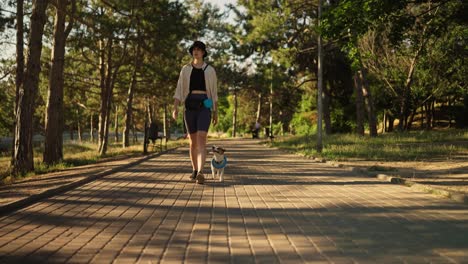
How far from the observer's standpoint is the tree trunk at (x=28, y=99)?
12305 millimetres

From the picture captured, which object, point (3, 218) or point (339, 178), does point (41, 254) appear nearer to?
point (3, 218)

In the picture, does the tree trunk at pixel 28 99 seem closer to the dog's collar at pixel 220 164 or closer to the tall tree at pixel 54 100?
the tall tree at pixel 54 100

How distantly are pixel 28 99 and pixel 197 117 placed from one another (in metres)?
5.78

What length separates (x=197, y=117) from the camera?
905 centimetres

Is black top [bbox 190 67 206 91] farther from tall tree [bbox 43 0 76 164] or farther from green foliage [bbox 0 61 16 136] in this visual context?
green foliage [bbox 0 61 16 136]

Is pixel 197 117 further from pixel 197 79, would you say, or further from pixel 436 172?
pixel 436 172

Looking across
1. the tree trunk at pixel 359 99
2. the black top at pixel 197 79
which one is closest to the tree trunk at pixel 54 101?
the black top at pixel 197 79

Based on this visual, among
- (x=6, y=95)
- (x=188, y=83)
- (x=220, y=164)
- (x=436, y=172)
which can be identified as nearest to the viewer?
(x=188, y=83)

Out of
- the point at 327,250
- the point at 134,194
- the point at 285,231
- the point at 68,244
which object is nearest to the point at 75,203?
the point at 134,194

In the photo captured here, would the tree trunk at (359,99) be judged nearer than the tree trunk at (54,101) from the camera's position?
No

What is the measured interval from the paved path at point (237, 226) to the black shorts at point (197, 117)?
3.95 ft

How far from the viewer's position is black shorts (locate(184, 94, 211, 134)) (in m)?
8.97

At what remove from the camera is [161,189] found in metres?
8.63

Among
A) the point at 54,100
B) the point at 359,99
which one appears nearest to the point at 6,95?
the point at 54,100
